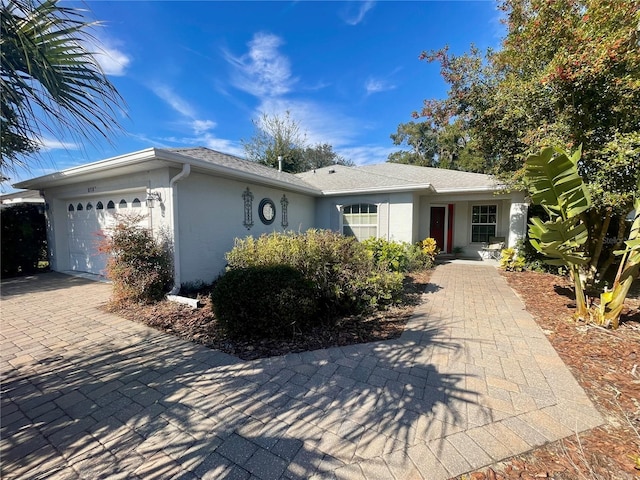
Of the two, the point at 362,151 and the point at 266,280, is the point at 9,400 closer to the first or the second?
the point at 266,280

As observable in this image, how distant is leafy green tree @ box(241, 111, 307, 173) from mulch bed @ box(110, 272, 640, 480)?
19371mm

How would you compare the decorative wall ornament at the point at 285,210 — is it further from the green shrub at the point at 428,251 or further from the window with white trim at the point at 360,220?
the green shrub at the point at 428,251

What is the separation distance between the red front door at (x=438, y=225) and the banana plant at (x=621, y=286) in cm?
868

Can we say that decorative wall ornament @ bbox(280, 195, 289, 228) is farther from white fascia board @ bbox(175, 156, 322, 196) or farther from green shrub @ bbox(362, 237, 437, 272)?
green shrub @ bbox(362, 237, 437, 272)

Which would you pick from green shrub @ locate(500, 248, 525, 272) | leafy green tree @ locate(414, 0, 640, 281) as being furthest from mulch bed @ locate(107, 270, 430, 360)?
green shrub @ locate(500, 248, 525, 272)

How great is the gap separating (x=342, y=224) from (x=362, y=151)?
21701 mm

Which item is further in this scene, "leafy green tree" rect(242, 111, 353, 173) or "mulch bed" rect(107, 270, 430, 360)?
"leafy green tree" rect(242, 111, 353, 173)

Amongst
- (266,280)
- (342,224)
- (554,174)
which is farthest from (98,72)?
(342,224)

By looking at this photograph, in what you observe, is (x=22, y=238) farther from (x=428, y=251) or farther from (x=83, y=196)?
(x=428, y=251)

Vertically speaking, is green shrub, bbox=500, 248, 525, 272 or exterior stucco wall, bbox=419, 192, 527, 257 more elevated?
exterior stucco wall, bbox=419, 192, 527, 257

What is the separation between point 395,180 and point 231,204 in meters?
6.42

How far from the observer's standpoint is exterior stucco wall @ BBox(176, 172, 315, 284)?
6.52 m

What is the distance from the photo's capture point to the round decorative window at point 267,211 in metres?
8.91

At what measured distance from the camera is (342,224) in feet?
38.3
